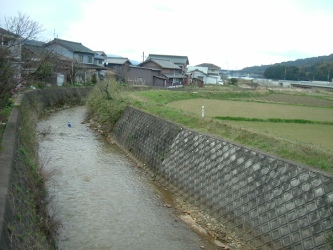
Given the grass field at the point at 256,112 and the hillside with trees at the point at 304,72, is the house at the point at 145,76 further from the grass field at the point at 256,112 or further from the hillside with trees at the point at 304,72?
the hillside with trees at the point at 304,72

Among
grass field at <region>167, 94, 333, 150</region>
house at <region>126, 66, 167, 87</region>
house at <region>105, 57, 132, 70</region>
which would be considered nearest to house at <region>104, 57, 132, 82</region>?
house at <region>105, 57, 132, 70</region>

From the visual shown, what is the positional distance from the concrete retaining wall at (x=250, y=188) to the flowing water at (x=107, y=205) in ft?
3.25

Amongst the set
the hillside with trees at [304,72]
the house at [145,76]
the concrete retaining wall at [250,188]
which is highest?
the hillside with trees at [304,72]

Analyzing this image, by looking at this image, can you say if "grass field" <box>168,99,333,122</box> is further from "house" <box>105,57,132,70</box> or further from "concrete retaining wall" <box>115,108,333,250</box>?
"house" <box>105,57,132,70</box>

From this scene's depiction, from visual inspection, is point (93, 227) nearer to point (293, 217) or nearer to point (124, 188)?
point (124, 188)

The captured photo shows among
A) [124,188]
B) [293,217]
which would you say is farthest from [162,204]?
[293,217]

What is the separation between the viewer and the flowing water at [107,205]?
7.73 m

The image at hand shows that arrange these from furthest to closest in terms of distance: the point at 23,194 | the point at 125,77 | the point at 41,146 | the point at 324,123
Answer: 1. the point at 125,77
2. the point at 324,123
3. the point at 41,146
4. the point at 23,194

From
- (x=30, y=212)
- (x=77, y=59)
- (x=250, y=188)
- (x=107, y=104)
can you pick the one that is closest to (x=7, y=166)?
(x=30, y=212)

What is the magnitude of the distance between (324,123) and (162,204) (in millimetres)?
13372

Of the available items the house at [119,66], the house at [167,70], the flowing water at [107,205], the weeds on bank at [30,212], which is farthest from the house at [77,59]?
the weeds on bank at [30,212]

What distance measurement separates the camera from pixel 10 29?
16547 millimetres

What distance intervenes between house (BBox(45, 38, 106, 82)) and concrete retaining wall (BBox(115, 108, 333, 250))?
27108mm

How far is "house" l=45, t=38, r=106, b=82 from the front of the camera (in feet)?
122
